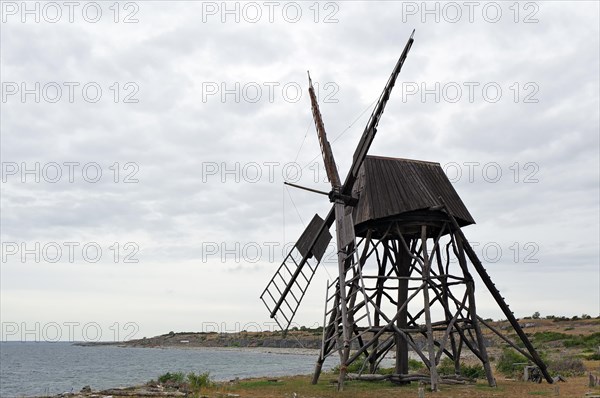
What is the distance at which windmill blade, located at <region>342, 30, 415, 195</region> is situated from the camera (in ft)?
85.5

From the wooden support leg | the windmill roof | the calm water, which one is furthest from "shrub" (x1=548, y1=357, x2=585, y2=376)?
the calm water

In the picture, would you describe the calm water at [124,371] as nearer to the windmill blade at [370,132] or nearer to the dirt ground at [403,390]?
the dirt ground at [403,390]

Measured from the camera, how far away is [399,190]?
86.4 ft

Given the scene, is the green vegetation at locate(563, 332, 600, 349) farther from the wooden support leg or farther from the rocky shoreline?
the rocky shoreline

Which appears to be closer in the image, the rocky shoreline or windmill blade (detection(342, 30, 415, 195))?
windmill blade (detection(342, 30, 415, 195))

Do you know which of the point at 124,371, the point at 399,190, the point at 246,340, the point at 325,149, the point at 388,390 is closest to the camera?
the point at 388,390

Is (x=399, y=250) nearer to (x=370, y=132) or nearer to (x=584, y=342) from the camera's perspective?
(x=370, y=132)

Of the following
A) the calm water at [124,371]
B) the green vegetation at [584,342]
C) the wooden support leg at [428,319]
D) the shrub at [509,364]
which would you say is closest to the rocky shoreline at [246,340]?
the calm water at [124,371]

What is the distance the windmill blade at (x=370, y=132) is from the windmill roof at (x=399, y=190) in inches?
23.4

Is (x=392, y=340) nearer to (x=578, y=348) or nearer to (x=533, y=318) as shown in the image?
(x=578, y=348)

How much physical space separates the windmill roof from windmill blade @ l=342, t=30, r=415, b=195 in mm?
594

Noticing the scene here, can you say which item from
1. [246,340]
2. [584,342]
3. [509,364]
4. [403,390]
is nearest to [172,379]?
[403,390]

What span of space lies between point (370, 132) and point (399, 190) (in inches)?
110

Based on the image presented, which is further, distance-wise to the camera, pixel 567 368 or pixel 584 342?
pixel 584 342
